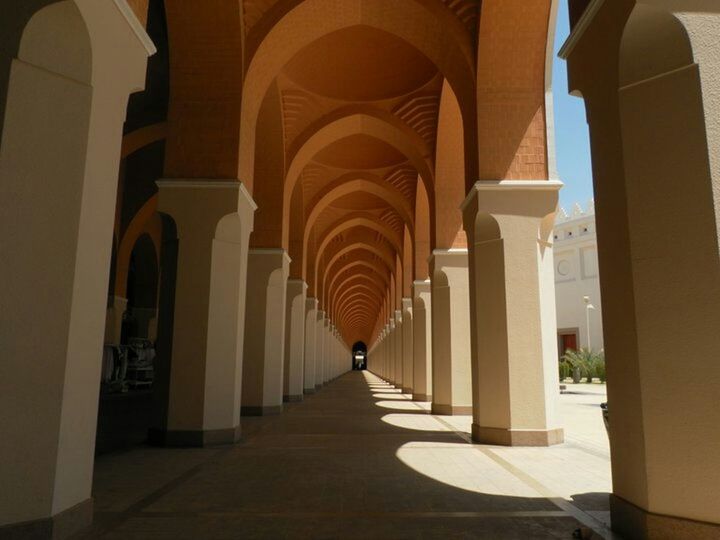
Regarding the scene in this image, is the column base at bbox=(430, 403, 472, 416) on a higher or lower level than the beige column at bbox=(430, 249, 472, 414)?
lower

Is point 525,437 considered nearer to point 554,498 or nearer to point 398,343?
point 554,498

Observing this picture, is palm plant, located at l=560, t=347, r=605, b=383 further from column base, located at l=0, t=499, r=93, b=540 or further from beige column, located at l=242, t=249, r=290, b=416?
column base, located at l=0, t=499, r=93, b=540

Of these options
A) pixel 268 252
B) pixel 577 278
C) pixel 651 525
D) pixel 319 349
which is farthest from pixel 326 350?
pixel 651 525

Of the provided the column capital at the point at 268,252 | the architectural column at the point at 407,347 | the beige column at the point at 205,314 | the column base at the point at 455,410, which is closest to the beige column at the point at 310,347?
the architectural column at the point at 407,347

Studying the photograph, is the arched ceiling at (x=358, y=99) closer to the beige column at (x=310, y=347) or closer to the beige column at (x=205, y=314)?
the beige column at (x=310, y=347)

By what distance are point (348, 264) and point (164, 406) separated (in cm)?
2269

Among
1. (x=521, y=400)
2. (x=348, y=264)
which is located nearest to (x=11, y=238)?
(x=521, y=400)

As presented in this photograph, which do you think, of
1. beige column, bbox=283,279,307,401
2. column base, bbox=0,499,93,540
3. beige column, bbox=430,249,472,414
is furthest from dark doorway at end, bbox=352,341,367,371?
column base, bbox=0,499,93,540

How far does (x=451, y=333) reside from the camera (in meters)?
10.6

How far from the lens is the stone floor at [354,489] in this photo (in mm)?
3477

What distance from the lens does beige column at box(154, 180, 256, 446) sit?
6.72 meters

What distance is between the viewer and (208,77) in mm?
7348

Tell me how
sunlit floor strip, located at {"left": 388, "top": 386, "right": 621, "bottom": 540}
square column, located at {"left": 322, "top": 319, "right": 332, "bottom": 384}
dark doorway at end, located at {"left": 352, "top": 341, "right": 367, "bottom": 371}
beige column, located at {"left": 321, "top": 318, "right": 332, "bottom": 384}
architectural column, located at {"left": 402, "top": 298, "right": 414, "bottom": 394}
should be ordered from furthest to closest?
1. dark doorway at end, located at {"left": 352, "top": 341, "right": 367, "bottom": 371}
2. square column, located at {"left": 322, "top": 319, "right": 332, "bottom": 384}
3. beige column, located at {"left": 321, "top": 318, "right": 332, "bottom": 384}
4. architectural column, located at {"left": 402, "top": 298, "right": 414, "bottom": 394}
5. sunlit floor strip, located at {"left": 388, "top": 386, "right": 621, "bottom": 540}

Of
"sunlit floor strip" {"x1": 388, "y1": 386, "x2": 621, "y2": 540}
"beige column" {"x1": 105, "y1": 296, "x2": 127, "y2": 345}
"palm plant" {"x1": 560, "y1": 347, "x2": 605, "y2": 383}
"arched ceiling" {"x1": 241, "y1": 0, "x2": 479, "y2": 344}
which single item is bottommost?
"sunlit floor strip" {"x1": 388, "y1": 386, "x2": 621, "y2": 540}
